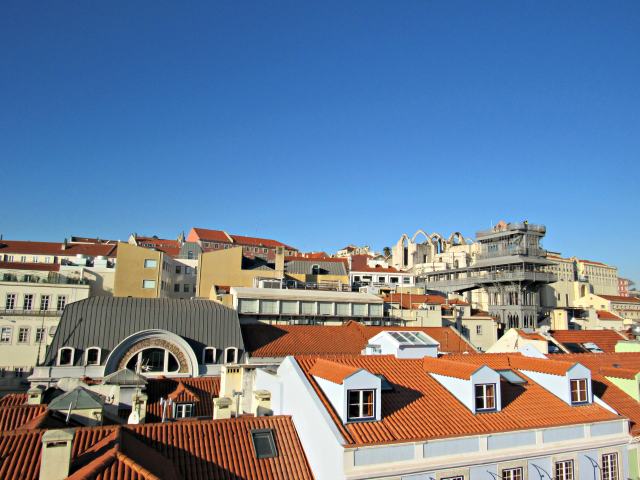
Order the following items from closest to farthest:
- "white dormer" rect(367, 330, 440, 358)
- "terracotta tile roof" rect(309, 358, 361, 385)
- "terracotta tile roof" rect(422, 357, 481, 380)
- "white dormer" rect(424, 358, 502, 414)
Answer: "terracotta tile roof" rect(309, 358, 361, 385), "white dormer" rect(424, 358, 502, 414), "terracotta tile roof" rect(422, 357, 481, 380), "white dormer" rect(367, 330, 440, 358)

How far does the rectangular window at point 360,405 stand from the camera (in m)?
14.3

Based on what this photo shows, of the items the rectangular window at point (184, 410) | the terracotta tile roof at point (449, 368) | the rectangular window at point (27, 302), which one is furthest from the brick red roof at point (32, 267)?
the terracotta tile roof at point (449, 368)

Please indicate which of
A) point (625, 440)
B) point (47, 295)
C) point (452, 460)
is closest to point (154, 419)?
point (452, 460)

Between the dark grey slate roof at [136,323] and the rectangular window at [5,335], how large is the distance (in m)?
12.0

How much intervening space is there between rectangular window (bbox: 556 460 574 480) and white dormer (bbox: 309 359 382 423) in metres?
6.70

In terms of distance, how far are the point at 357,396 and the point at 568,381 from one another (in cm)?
888

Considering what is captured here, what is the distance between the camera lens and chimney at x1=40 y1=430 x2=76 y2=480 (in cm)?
1171

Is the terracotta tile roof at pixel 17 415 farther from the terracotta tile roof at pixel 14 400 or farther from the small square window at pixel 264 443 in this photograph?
the small square window at pixel 264 443

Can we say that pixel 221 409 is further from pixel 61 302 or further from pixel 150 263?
pixel 150 263

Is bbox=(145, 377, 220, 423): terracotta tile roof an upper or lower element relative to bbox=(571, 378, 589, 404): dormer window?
lower

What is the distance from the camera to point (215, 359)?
34.5 m

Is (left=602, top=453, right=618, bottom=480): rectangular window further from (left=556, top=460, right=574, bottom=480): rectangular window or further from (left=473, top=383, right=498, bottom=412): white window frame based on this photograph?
(left=473, top=383, right=498, bottom=412): white window frame

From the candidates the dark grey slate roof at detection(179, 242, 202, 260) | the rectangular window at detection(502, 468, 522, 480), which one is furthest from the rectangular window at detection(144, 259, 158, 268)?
the rectangular window at detection(502, 468, 522, 480)

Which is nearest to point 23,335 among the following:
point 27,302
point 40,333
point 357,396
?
point 40,333
